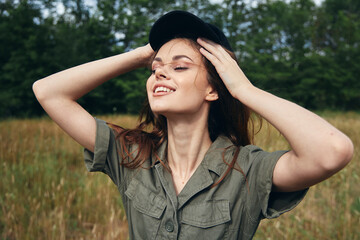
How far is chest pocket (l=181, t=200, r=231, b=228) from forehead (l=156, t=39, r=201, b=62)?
80 centimetres

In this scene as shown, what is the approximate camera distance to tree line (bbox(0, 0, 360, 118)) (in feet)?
62.6

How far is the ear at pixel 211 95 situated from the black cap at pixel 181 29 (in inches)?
10.8

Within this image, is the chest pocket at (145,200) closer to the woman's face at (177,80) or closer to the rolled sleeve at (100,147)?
the rolled sleeve at (100,147)

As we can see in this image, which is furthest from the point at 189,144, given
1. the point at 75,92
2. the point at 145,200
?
the point at 75,92

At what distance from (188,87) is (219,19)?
2157 cm

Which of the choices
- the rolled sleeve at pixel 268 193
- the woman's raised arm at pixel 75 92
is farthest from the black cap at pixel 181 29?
the rolled sleeve at pixel 268 193

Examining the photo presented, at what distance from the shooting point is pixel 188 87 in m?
1.56

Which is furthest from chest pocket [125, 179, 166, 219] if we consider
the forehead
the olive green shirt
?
the forehead

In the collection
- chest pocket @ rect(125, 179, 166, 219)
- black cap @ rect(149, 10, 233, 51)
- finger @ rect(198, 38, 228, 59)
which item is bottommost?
chest pocket @ rect(125, 179, 166, 219)

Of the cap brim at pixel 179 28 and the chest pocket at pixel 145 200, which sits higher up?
the cap brim at pixel 179 28

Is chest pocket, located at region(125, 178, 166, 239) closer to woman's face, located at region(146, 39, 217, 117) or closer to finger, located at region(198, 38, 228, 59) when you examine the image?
woman's face, located at region(146, 39, 217, 117)

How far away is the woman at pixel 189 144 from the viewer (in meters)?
1.35

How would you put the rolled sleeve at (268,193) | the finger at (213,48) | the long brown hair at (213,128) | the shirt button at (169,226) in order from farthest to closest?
1. the long brown hair at (213,128)
2. the finger at (213,48)
3. the shirt button at (169,226)
4. the rolled sleeve at (268,193)

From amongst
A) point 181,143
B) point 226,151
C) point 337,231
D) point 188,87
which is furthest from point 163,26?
point 337,231
